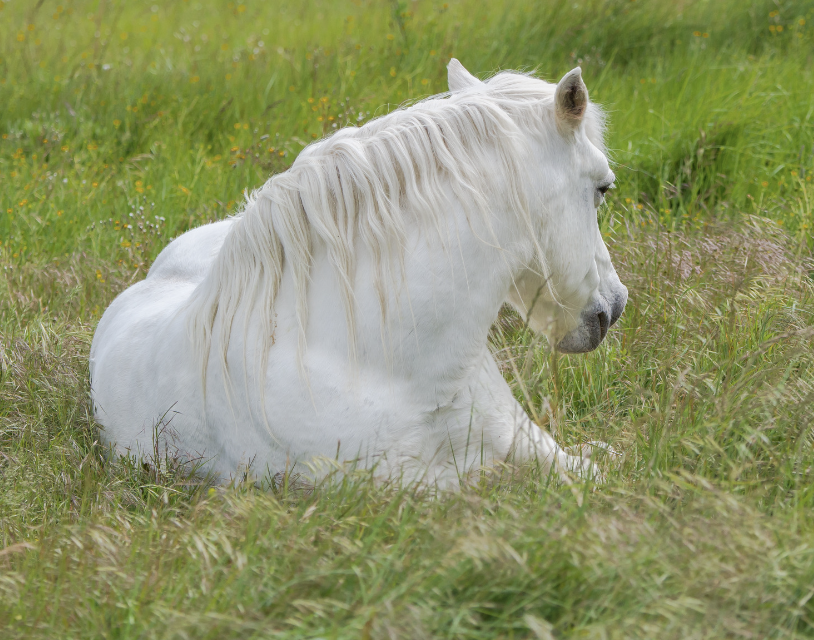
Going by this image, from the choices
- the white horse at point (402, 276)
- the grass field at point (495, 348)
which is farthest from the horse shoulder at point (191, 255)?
the white horse at point (402, 276)

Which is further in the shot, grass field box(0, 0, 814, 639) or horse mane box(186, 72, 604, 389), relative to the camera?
horse mane box(186, 72, 604, 389)

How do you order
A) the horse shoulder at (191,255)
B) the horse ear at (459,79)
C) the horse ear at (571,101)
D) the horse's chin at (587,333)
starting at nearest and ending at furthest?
the horse ear at (571,101) < the horse ear at (459,79) < the horse's chin at (587,333) < the horse shoulder at (191,255)

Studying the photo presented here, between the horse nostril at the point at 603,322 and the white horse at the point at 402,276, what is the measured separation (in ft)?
0.91

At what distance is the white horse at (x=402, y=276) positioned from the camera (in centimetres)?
226

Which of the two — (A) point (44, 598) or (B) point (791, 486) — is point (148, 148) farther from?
(B) point (791, 486)

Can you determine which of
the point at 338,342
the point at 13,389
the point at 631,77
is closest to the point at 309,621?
the point at 338,342

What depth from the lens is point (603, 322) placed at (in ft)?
9.14

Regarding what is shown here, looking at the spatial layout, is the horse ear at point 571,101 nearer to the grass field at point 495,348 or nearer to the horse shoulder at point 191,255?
the grass field at point 495,348

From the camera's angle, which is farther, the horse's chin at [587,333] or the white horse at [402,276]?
the horse's chin at [587,333]

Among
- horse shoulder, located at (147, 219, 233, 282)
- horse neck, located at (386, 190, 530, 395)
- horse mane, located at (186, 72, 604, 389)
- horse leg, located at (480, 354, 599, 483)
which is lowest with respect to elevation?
horse leg, located at (480, 354, 599, 483)

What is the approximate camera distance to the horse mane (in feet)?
7.41

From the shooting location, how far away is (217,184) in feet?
16.7

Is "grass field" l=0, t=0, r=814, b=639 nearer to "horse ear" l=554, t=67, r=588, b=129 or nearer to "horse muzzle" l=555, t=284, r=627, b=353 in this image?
"horse muzzle" l=555, t=284, r=627, b=353

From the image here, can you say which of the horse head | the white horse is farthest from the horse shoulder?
the horse head
